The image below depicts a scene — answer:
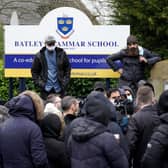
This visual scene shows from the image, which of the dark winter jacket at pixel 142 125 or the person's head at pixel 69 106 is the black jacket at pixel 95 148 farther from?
the person's head at pixel 69 106

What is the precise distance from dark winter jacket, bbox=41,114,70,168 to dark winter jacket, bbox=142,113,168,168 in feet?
3.59

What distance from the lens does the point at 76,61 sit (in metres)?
14.5

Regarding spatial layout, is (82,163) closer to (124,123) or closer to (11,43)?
(124,123)

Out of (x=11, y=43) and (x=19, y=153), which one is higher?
(x=11, y=43)

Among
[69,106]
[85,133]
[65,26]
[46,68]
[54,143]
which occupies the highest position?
[65,26]

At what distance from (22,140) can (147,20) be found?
7790 millimetres

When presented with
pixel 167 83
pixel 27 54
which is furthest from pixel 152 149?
pixel 27 54

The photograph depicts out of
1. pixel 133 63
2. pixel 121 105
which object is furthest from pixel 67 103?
pixel 133 63

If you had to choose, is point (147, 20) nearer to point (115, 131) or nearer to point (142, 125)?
point (142, 125)

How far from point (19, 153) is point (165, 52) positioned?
8080 mm

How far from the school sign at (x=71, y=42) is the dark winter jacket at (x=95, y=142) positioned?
7.26 meters

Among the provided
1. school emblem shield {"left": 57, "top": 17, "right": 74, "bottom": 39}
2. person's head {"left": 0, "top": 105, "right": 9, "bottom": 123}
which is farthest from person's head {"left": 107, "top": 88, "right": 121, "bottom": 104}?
school emblem shield {"left": 57, "top": 17, "right": 74, "bottom": 39}

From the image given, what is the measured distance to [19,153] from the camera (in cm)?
766

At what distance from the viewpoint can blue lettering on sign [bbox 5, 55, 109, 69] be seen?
14.5m
